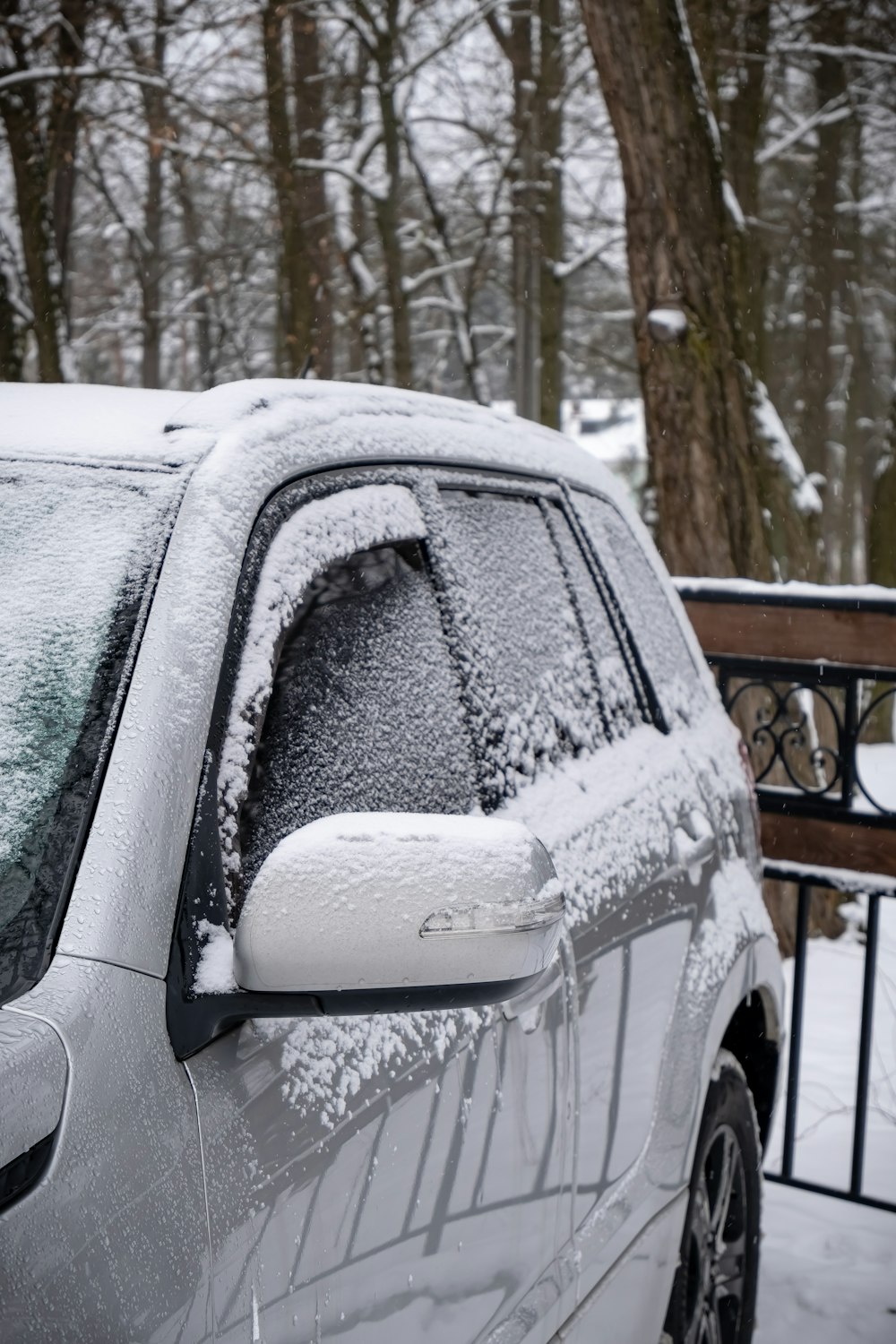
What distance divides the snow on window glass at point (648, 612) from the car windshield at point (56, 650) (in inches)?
49.8

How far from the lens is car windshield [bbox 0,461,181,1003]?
1.21 m

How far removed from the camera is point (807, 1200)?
3805 millimetres

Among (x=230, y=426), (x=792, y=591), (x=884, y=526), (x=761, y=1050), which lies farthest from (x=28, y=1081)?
(x=884, y=526)

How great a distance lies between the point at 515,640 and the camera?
204cm

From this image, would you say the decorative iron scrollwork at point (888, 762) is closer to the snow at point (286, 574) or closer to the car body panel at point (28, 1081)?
the snow at point (286, 574)

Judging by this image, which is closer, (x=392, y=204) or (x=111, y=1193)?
(x=111, y=1193)

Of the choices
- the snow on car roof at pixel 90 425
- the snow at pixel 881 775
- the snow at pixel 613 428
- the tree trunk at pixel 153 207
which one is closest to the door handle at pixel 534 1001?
the snow on car roof at pixel 90 425

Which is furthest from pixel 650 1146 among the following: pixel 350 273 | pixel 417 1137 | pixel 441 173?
pixel 441 173

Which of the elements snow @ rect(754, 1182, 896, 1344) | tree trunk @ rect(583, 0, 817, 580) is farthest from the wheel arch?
tree trunk @ rect(583, 0, 817, 580)

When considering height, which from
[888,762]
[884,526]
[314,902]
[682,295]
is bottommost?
[888,762]

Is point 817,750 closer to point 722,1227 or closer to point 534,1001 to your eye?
point 722,1227

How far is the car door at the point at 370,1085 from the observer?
120 cm

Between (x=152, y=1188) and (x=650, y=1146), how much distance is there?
4.23 ft

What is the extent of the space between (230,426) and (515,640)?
0.67m
